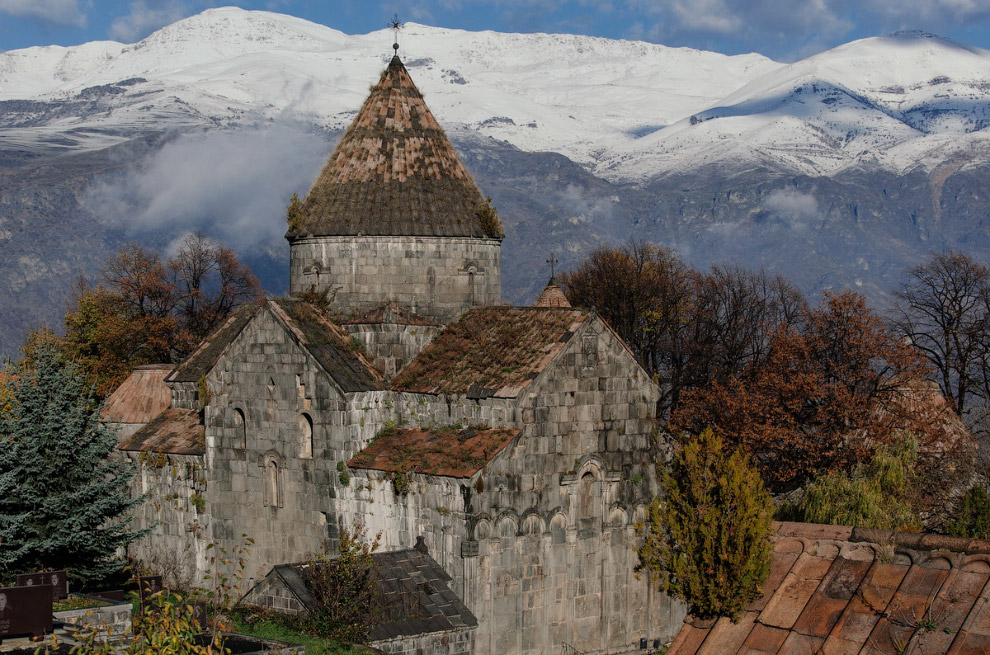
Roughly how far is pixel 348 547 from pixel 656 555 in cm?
717

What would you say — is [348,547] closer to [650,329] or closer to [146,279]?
[650,329]

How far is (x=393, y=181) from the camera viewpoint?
34312 mm

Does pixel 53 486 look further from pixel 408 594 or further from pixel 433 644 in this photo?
pixel 433 644

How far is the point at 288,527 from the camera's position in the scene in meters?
31.6

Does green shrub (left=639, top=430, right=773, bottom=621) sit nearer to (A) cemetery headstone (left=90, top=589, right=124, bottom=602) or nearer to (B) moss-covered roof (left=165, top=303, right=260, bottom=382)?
(A) cemetery headstone (left=90, top=589, right=124, bottom=602)

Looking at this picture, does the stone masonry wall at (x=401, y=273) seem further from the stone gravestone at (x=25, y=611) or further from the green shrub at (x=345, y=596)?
the stone gravestone at (x=25, y=611)

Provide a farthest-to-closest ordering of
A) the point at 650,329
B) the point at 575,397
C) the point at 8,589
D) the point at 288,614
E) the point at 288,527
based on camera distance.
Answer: the point at 650,329
the point at 288,527
the point at 575,397
the point at 288,614
the point at 8,589

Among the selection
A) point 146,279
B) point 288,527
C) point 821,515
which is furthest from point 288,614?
point 146,279

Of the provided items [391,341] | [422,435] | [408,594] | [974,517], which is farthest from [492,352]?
[974,517]

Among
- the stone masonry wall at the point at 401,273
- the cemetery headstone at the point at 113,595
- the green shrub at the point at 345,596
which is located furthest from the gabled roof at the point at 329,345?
the cemetery headstone at the point at 113,595

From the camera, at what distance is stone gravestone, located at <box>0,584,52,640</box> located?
2242 cm

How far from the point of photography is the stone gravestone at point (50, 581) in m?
25.1

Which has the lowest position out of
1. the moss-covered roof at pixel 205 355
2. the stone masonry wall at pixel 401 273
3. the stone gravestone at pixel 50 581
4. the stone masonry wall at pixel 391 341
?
the stone gravestone at pixel 50 581

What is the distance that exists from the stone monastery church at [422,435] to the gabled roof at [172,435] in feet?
0.50
